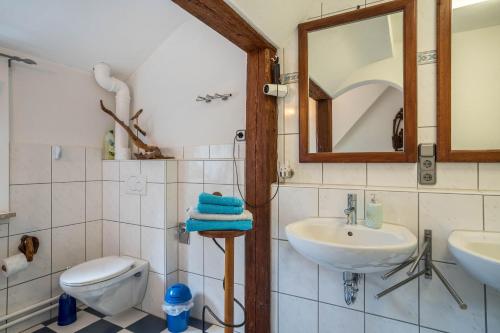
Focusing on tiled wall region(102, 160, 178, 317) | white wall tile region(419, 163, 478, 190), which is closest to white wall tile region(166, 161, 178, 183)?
tiled wall region(102, 160, 178, 317)

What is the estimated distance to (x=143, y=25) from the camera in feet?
6.19

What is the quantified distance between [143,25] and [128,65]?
0.40 meters

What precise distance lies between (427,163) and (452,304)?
1.99 ft

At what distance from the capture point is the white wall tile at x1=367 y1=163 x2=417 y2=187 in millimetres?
1274

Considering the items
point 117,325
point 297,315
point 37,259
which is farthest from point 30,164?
point 297,315

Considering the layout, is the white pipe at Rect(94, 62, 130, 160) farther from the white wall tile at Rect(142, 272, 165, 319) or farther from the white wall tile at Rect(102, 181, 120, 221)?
the white wall tile at Rect(142, 272, 165, 319)

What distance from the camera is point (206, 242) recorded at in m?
1.79

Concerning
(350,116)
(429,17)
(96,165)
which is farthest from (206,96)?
(429,17)

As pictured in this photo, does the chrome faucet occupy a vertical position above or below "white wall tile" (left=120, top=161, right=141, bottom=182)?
below

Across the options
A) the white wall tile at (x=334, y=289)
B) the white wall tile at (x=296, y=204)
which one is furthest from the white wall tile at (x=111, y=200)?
the white wall tile at (x=334, y=289)

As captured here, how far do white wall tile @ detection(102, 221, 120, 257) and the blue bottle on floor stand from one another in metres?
0.41

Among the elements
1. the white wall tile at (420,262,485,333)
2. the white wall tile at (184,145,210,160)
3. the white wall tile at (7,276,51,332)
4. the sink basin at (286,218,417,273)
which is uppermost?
the white wall tile at (184,145,210,160)

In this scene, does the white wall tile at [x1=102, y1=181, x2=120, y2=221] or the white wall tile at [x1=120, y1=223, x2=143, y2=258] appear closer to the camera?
the white wall tile at [x1=120, y1=223, x2=143, y2=258]

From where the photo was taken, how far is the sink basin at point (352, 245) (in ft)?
3.06
